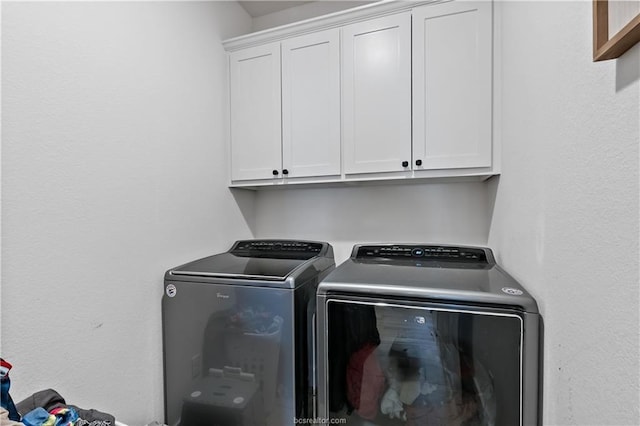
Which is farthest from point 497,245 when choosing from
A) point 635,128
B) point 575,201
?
point 635,128

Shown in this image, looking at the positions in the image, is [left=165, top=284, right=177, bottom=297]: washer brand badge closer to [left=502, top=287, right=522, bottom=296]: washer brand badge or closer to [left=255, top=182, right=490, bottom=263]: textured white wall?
[left=255, top=182, right=490, bottom=263]: textured white wall

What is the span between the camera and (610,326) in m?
0.54

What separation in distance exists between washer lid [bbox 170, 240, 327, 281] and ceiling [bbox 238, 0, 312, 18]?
1612mm

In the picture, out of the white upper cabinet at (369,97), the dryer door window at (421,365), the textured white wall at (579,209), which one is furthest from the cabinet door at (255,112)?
the textured white wall at (579,209)

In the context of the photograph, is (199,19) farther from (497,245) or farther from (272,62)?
(497,245)

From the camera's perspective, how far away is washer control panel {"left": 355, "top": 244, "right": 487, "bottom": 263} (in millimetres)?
1521

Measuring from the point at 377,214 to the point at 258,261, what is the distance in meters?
0.80

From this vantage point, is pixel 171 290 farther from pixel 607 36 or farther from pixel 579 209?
pixel 607 36

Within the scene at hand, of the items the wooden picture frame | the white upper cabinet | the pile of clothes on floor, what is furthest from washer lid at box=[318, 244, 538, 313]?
the pile of clothes on floor

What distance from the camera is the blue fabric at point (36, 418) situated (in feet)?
2.57

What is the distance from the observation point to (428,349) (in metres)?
1.09

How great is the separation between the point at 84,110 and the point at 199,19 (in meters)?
0.93

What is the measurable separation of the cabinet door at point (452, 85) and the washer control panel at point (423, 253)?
433mm

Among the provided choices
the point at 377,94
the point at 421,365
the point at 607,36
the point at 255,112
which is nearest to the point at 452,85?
the point at 377,94
